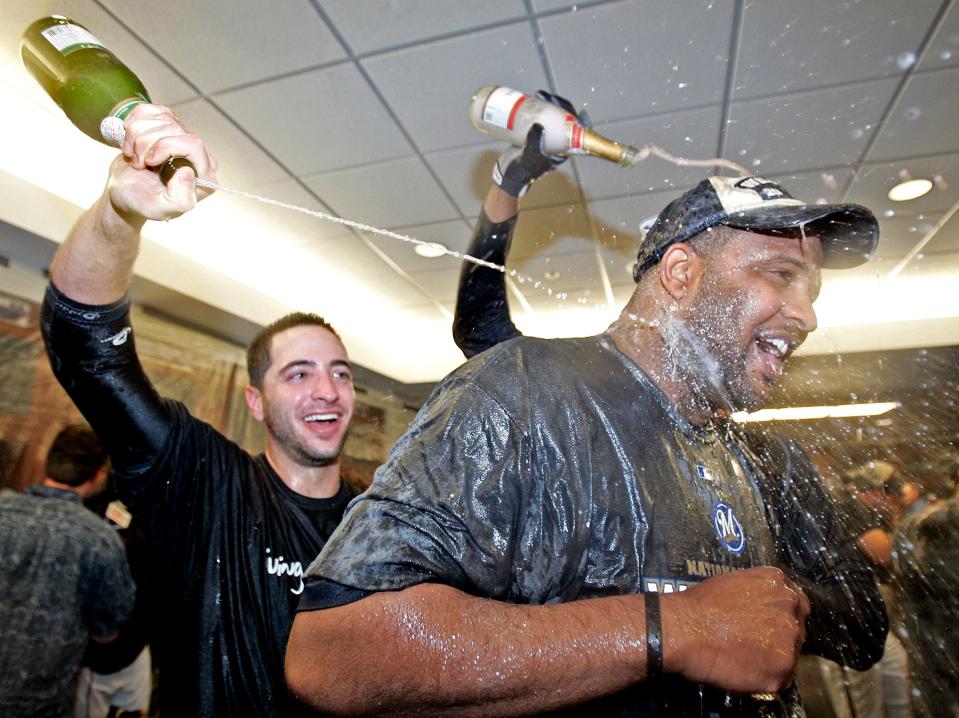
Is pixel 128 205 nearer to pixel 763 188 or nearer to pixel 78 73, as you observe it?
pixel 78 73

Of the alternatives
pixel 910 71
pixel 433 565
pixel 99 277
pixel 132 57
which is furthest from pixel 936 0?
pixel 132 57

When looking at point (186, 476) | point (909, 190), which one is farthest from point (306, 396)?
point (909, 190)

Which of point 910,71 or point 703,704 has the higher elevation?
point 910,71

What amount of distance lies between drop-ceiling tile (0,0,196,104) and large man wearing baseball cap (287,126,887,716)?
2.66 m

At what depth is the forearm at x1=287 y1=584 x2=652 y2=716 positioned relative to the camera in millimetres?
695

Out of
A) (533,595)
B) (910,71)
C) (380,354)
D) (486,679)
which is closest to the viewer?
(486,679)

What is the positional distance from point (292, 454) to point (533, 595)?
130cm

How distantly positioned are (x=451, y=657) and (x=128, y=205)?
1090mm

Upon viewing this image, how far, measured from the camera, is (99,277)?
4.31ft

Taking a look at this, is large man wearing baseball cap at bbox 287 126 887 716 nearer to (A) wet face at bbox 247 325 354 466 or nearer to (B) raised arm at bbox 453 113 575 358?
(B) raised arm at bbox 453 113 575 358

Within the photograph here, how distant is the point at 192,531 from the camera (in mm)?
1600

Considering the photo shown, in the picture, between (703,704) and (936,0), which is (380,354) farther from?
(703,704)

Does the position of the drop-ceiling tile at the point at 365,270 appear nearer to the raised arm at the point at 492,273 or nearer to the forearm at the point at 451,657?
the raised arm at the point at 492,273

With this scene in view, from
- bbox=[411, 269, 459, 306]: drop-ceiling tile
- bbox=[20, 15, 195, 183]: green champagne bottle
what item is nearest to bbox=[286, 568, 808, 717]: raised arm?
bbox=[20, 15, 195, 183]: green champagne bottle
